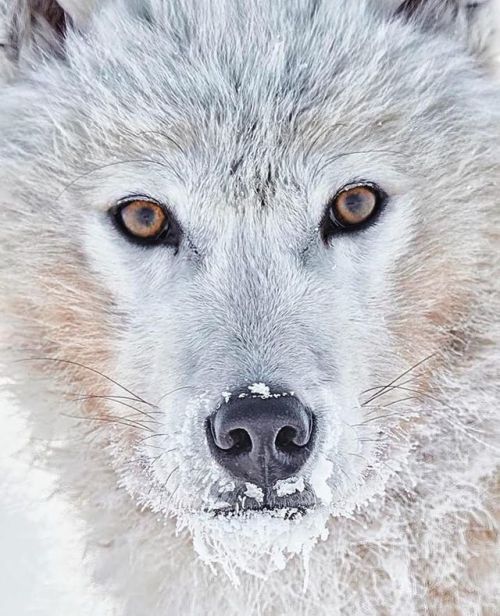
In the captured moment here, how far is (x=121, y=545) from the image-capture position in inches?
144

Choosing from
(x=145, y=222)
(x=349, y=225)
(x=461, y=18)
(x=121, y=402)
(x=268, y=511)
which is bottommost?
(x=268, y=511)

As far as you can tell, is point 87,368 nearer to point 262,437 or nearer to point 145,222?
point 145,222

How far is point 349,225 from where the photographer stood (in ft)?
11.3

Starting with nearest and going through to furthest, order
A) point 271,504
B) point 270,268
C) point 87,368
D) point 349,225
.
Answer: point 271,504 → point 270,268 → point 349,225 → point 87,368

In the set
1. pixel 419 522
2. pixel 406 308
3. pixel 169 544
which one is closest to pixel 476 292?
pixel 406 308

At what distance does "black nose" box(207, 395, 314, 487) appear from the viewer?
296 centimetres

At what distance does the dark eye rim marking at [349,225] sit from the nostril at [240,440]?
29.3 inches

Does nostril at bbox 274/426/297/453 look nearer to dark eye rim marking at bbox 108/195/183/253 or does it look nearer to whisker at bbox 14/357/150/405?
whisker at bbox 14/357/150/405

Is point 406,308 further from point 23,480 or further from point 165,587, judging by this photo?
point 23,480

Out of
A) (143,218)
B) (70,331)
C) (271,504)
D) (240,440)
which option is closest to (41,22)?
(143,218)

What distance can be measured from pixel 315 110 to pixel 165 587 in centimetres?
161

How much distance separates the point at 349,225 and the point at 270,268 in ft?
1.02

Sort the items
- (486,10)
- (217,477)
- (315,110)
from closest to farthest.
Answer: (217,477)
(315,110)
(486,10)

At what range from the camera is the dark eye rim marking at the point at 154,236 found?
3438 mm
